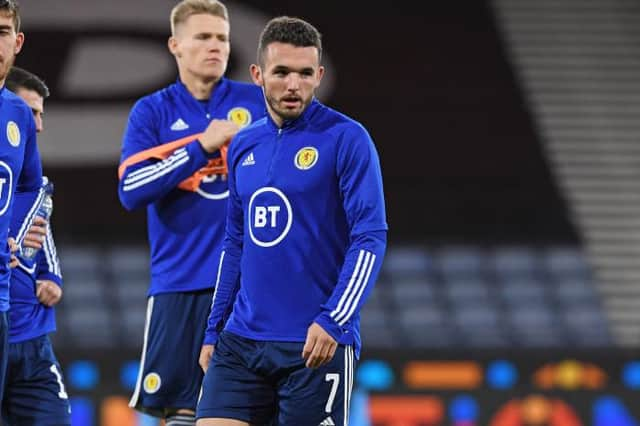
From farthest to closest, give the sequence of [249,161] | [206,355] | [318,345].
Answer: [206,355] < [249,161] < [318,345]

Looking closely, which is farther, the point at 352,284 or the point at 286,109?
the point at 286,109

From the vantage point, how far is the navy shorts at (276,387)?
359 cm

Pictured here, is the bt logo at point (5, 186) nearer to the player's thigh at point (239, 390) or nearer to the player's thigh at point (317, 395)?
the player's thigh at point (239, 390)

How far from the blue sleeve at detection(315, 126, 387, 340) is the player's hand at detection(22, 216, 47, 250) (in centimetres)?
114

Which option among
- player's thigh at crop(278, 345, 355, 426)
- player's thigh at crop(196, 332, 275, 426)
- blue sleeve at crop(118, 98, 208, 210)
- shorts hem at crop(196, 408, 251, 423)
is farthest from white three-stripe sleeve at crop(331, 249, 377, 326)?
blue sleeve at crop(118, 98, 208, 210)

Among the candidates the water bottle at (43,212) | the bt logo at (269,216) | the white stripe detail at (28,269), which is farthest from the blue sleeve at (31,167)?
the bt logo at (269,216)

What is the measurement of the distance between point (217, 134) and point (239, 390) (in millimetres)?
1052

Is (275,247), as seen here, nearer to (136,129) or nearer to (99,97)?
(136,129)

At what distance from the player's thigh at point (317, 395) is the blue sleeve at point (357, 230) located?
0.50 ft

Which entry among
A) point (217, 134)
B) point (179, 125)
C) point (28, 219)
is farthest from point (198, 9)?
point (28, 219)

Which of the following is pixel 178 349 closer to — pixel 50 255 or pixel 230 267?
pixel 50 255

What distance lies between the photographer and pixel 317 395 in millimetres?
3582

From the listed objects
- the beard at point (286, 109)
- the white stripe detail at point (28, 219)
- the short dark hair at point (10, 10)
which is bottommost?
the white stripe detail at point (28, 219)

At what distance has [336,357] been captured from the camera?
3.61 metres
